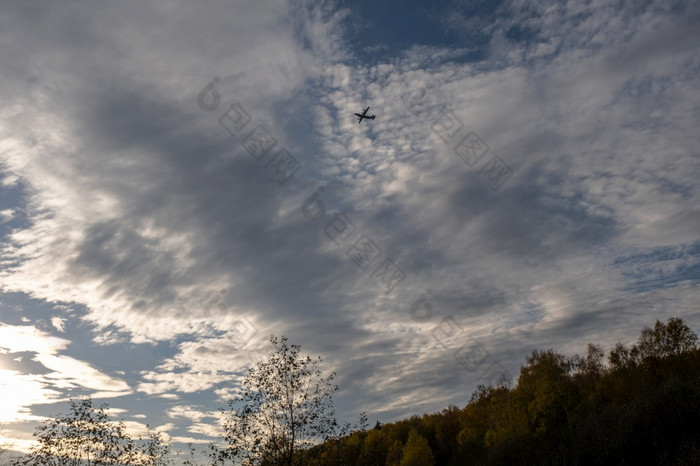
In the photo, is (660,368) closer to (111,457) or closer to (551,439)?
(551,439)

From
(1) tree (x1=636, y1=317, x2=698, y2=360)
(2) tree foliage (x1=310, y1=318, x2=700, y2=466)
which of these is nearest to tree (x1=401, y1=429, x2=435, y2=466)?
(2) tree foliage (x1=310, y1=318, x2=700, y2=466)

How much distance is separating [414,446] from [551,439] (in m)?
56.0

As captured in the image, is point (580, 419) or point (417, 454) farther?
point (417, 454)

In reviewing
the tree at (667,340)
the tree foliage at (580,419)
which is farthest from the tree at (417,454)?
the tree at (667,340)

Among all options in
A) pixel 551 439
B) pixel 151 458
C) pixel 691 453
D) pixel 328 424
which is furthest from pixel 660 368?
pixel 151 458

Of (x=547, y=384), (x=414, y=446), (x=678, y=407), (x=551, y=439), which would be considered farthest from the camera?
(x=414, y=446)

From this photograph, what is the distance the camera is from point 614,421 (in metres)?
52.7

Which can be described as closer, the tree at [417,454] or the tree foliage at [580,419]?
the tree foliage at [580,419]

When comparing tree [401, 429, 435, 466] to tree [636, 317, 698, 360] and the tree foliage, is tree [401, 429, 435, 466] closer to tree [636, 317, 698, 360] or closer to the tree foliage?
the tree foliage

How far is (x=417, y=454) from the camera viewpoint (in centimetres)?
10850

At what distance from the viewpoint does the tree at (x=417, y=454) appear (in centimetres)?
10606

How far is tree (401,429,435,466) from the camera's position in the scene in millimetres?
106062

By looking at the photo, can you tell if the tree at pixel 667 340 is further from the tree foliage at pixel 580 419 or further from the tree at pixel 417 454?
the tree at pixel 417 454

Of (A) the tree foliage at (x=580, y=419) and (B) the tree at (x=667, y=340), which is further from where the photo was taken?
(B) the tree at (x=667, y=340)
